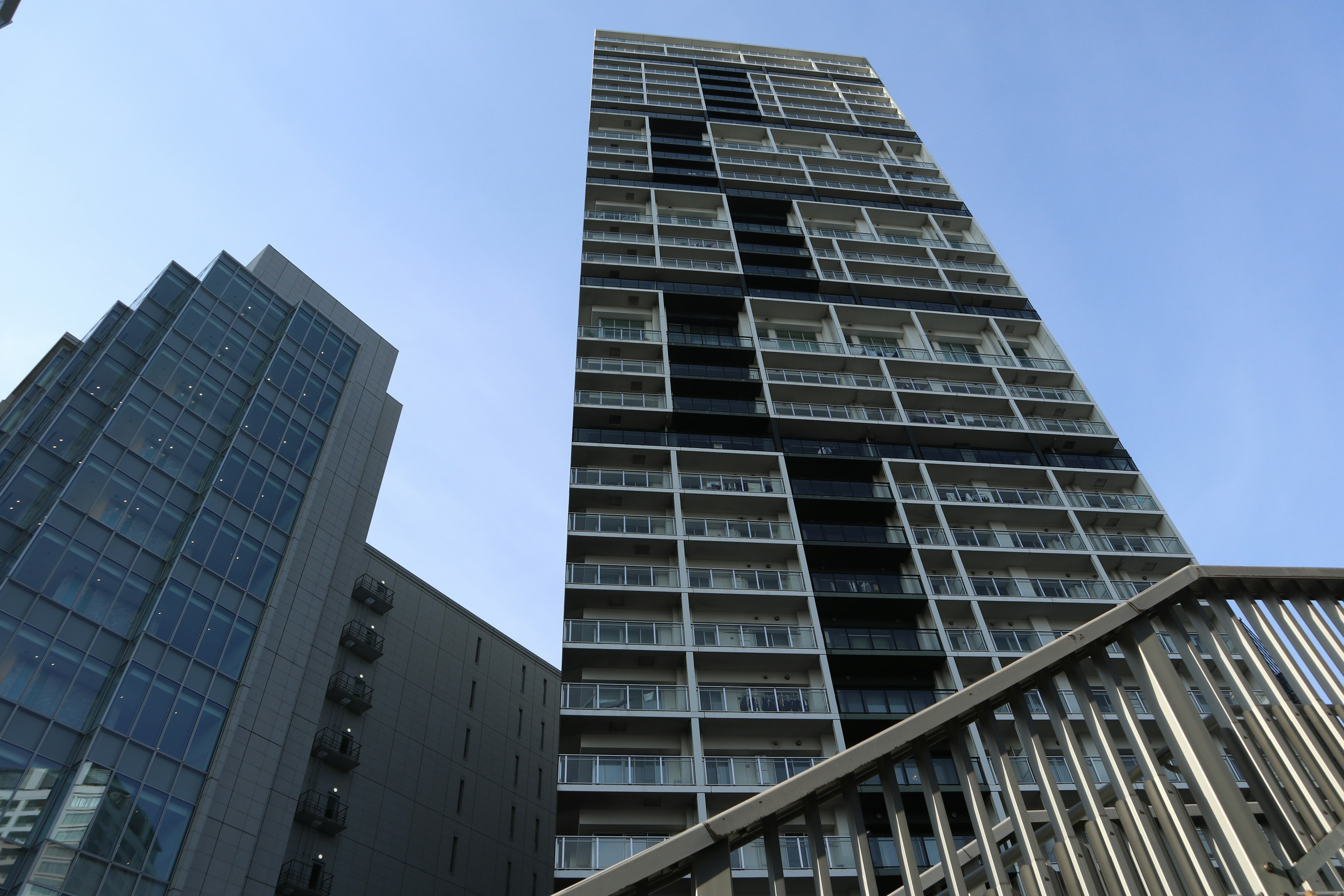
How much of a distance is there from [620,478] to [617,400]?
5.12 m

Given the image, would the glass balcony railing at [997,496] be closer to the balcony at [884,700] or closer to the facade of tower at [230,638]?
the balcony at [884,700]

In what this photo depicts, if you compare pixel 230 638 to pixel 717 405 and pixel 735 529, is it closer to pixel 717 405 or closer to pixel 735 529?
pixel 735 529

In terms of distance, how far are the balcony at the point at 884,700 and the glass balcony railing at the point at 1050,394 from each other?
21242mm

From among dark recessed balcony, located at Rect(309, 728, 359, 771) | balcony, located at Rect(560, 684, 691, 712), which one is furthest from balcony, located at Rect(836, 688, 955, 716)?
dark recessed balcony, located at Rect(309, 728, 359, 771)

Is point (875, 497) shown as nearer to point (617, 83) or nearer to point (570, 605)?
point (570, 605)

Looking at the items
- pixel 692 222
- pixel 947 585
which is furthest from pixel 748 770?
pixel 692 222

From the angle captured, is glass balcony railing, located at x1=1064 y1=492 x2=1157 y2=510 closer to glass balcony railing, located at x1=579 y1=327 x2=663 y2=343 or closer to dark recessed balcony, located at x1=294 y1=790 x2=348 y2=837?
glass balcony railing, located at x1=579 y1=327 x2=663 y2=343

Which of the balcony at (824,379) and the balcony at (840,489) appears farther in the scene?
the balcony at (824,379)

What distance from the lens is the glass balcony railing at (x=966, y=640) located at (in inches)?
1363

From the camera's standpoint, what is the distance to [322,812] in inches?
1484

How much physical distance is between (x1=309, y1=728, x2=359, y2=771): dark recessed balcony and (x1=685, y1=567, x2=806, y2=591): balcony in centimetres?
1816

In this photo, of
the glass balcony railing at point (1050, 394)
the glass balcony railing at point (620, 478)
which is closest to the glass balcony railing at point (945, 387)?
the glass balcony railing at point (1050, 394)

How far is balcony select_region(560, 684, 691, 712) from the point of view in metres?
30.1

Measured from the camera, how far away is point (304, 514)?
127ft
